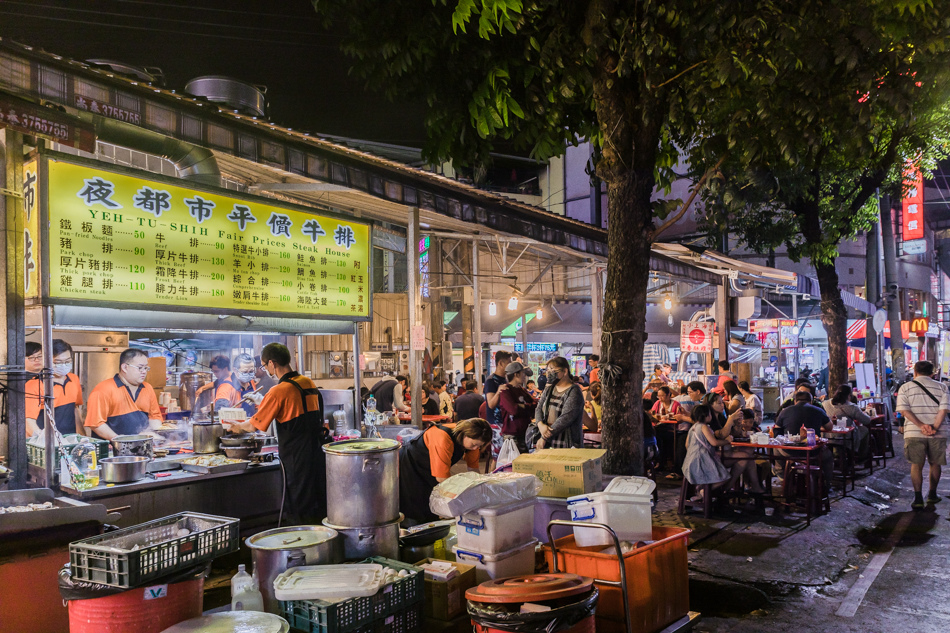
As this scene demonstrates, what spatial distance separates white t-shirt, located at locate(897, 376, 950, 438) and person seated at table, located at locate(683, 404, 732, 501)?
124 inches

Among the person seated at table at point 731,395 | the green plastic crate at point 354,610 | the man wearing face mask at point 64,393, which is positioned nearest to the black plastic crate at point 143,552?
the green plastic crate at point 354,610

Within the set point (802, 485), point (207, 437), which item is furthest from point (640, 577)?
point (802, 485)

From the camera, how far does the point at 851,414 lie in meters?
11.5

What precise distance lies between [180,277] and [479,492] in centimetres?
369

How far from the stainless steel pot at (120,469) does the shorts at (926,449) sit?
10.3m

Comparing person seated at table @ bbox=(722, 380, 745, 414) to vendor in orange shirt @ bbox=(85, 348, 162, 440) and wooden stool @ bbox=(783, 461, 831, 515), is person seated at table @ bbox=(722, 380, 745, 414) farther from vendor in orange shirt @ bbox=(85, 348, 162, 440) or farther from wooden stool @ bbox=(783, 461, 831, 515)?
vendor in orange shirt @ bbox=(85, 348, 162, 440)

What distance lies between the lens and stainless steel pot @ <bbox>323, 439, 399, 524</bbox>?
174 inches

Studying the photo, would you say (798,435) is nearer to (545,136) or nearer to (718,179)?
(718,179)

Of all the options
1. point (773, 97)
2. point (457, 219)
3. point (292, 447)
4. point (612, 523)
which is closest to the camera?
point (612, 523)

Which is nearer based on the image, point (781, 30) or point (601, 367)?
point (781, 30)

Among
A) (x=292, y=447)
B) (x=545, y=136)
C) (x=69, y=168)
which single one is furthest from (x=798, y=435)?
(x=69, y=168)

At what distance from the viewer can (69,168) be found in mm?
5324

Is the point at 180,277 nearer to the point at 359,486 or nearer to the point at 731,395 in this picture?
the point at 359,486

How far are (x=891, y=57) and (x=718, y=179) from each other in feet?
7.12
